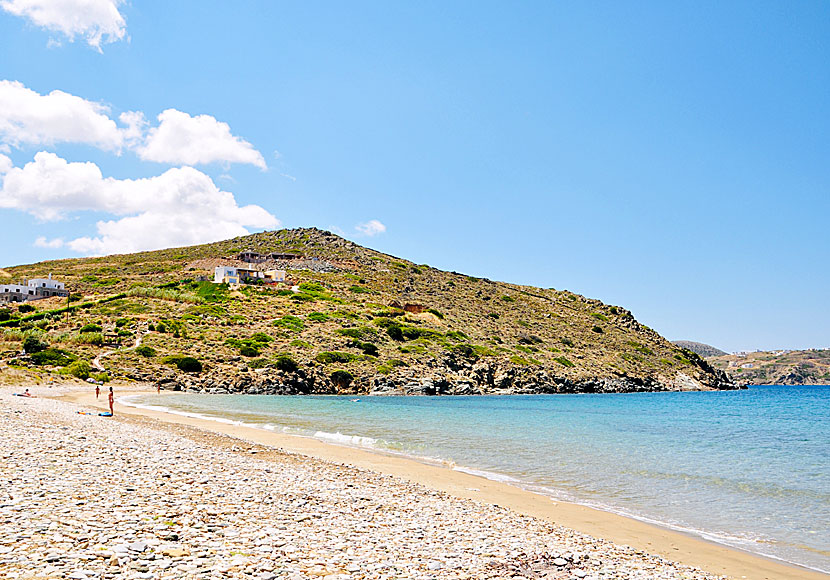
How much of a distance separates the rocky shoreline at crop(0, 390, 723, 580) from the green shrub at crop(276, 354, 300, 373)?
4939 cm

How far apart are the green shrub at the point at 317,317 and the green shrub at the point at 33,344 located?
3238 cm

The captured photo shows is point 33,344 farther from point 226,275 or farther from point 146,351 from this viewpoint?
point 226,275

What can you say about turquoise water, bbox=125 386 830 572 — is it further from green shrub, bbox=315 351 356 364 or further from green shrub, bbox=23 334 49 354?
green shrub, bbox=315 351 356 364

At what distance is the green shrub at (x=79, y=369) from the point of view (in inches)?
1994

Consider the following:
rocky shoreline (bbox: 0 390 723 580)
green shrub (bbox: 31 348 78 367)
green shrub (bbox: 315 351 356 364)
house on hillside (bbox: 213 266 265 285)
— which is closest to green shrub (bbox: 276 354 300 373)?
green shrub (bbox: 315 351 356 364)

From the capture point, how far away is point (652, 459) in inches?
792

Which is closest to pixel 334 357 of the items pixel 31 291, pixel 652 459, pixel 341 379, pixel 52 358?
pixel 341 379

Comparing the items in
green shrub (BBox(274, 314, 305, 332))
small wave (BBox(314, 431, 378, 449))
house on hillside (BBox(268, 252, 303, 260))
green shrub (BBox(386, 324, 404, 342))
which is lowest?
small wave (BBox(314, 431, 378, 449))

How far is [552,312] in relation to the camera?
112 metres

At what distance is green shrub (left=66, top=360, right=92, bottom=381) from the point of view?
50638mm

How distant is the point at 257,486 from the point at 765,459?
61.4 feet

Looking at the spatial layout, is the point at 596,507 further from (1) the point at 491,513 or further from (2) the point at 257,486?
(2) the point at 257,486

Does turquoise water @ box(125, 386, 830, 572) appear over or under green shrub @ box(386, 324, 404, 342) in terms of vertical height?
under

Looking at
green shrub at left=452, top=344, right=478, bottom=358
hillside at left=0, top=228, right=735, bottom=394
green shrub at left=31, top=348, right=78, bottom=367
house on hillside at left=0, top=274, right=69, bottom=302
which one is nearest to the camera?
green shrub at left=31, top=348, right=78, bottom=367
